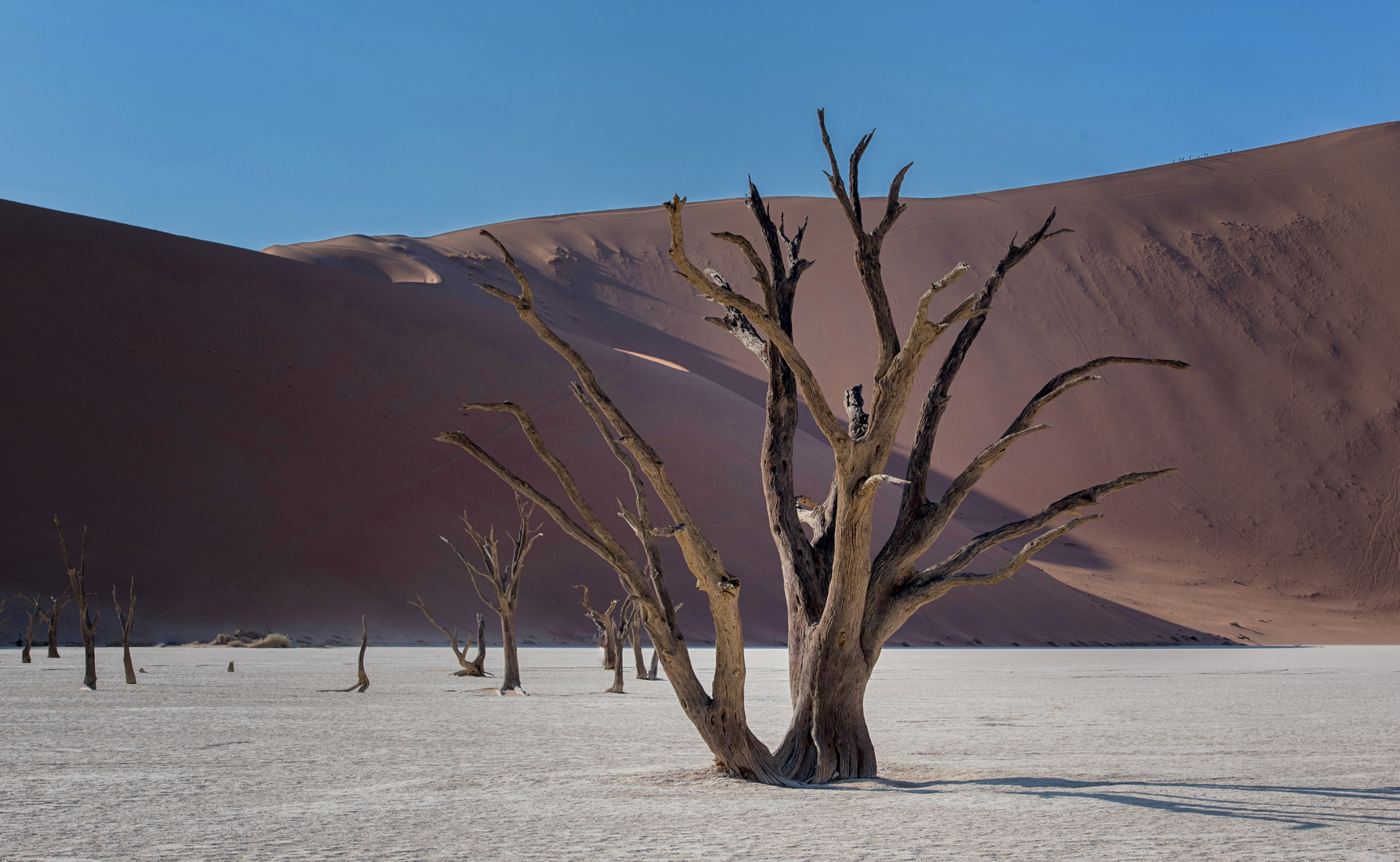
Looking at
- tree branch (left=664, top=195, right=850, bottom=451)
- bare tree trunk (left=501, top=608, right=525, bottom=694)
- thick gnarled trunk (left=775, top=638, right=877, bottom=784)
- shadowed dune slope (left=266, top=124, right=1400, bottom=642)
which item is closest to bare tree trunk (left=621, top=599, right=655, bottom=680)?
bare tree trunk (left=501, top=608, right=525, bottom=694)

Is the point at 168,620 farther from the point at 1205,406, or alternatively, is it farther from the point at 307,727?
the point at 1205,406

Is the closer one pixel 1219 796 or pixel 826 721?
pixel 1219 796

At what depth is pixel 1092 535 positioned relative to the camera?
177 ft

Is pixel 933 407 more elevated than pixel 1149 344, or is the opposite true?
pixel 1149 344

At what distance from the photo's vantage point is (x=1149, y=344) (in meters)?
63.8

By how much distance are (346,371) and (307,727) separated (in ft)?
111

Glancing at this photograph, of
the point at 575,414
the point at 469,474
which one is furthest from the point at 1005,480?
the point at 469,474

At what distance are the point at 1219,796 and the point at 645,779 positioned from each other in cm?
328

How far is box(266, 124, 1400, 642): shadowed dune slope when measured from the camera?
50.8 meters

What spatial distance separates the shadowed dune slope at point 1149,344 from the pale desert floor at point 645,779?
27.5m

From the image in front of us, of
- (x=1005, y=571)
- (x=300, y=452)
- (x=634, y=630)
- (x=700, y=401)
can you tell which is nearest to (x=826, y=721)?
(x=1005, y=571)

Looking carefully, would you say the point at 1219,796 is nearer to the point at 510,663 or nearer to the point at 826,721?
the point at 826,721

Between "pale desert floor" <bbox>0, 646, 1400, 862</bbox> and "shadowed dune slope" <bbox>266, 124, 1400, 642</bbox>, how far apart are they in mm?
27453

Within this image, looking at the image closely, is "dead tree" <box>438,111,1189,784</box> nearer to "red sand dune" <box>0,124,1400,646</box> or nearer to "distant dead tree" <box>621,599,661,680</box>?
"distant dead tree" <box>621,599,661,680</box>
